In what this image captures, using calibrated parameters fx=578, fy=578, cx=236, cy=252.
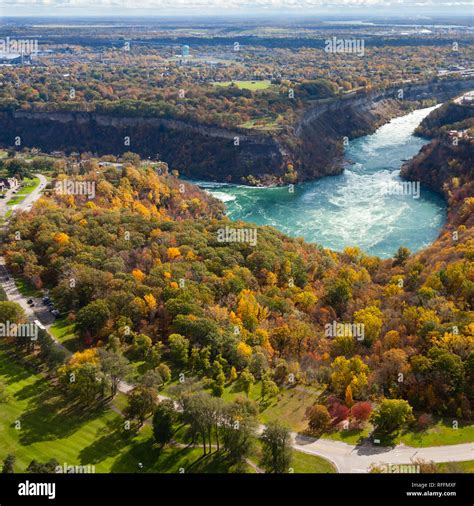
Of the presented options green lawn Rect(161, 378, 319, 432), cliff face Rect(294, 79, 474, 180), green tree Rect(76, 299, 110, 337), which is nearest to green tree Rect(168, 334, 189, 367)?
green lawn Rect(161, 378, 319, 432)

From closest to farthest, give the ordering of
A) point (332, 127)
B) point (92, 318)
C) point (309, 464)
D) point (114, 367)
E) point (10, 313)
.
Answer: point (309, 464) → point (114, 367) → point (10, 313) → point (92, 318) → point (332, 127)

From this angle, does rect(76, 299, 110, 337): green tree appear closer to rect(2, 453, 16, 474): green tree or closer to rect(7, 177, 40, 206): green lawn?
rect(2, 453, 16, 474): green tree

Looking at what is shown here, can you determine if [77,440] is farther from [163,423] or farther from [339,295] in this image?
[339,295]

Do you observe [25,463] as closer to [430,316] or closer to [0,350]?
[0,350]

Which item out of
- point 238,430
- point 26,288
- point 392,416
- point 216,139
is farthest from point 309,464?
point 216,139

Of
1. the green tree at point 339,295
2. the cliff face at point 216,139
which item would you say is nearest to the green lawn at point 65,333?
the green tree at point 339,295

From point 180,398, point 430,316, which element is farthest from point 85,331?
point 430,316

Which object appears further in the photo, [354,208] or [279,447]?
[354,208]
